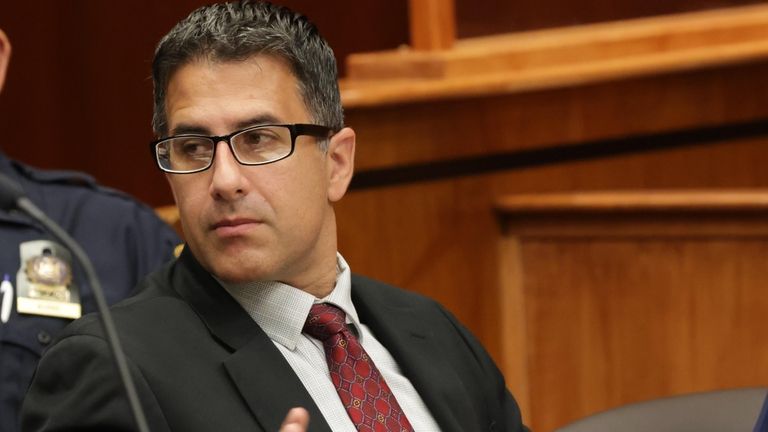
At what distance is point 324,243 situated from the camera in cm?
169

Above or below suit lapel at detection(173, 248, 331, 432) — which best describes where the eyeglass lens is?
above

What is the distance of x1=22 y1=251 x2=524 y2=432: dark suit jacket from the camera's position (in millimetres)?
1398

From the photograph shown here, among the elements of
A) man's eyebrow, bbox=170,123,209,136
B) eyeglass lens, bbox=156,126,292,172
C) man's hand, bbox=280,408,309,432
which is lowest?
man's hand, bbox=280,408,309,432

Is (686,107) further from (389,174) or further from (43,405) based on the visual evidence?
(43,405)

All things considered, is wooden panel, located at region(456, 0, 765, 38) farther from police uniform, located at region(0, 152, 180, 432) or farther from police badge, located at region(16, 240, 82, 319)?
police badge, located at region(16, 240, 82, 319)

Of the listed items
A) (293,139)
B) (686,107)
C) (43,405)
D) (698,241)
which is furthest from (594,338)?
(43,405)

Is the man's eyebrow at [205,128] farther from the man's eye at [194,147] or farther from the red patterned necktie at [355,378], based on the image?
the red patterned necktie at [355,378]

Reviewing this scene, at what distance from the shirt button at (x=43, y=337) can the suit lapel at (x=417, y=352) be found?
0.51 m

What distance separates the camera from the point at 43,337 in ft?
6.70

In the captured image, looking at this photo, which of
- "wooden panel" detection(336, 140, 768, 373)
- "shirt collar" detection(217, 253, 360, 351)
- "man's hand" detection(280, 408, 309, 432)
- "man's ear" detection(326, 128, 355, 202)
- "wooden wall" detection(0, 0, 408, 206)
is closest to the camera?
"man's hand" detection(280, 408, 309, 432)

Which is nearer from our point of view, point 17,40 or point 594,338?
point 594,338

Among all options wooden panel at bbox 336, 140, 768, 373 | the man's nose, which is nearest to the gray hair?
the man's nose

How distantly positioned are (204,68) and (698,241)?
149 cm

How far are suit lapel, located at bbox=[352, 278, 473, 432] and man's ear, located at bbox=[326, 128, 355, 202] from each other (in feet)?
0.52
